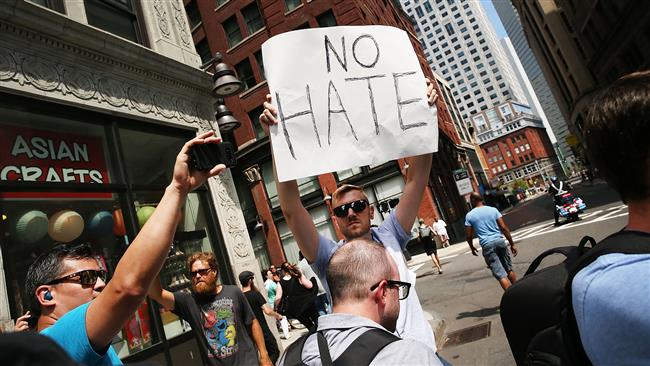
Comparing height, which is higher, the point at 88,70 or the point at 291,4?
the point at 291,4

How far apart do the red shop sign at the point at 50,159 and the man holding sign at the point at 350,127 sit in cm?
477

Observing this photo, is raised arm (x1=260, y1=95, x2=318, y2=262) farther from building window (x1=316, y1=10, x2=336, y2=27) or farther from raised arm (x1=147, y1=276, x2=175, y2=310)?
building window (x1=316, y1=10, x2=336, y2=27)

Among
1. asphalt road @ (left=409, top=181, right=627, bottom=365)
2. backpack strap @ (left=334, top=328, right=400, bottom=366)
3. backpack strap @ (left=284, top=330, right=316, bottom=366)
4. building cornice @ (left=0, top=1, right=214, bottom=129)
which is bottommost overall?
asphalt road @ (left=409, top=181, right=627, bottom=365)

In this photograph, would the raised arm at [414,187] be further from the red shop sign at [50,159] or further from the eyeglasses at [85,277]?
the red shop sign at [50,159]

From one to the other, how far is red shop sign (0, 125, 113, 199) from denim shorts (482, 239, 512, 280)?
20.9ft

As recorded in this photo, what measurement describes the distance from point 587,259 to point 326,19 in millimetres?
26951

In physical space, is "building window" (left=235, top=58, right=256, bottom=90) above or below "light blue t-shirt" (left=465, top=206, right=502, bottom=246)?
above

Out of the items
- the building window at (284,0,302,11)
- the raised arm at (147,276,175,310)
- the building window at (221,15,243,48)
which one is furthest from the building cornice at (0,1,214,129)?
the building window at (221,15,243,48)

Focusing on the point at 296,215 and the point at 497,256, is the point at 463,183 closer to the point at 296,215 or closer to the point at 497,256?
the point at 497,256

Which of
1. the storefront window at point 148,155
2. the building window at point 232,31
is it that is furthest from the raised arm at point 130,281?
the building window at point 232,31

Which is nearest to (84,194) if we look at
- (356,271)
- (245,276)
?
(245,276)

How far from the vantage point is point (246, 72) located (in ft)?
90.4

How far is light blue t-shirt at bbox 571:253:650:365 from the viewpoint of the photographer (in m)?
1.09

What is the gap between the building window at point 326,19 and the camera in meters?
25.7
